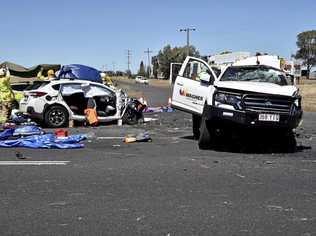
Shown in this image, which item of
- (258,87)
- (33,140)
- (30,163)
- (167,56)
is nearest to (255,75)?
(258,87)

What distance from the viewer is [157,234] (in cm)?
536

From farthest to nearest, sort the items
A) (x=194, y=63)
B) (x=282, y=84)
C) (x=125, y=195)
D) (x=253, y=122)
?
(x=194, y=63) → (x=282, y=84) → (x=253, y=122) → (x=125, y=195)

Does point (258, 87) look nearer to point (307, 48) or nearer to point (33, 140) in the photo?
point (33, 140)

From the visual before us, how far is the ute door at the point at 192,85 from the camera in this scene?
12.7 meters

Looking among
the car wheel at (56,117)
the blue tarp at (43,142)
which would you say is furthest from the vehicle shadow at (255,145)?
the car wheel at (56,117)

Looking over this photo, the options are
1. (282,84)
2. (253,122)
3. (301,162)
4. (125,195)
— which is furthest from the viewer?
(282,84)

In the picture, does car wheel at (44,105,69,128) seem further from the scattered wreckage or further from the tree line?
the tree line

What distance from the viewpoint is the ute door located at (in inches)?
500

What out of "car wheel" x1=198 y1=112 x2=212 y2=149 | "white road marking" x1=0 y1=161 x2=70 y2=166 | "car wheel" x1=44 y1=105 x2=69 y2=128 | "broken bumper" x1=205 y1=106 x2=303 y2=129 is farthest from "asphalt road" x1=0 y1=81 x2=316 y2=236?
"car wheel" x1=44 y1=105 x2=69 y2=128

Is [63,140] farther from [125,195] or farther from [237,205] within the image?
[237,205]

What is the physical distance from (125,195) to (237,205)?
4.51ft

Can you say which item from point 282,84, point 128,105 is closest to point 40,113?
point 128,105

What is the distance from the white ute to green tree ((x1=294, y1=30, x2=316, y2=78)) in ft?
422

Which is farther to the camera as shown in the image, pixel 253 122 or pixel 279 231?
pixel 253 122
